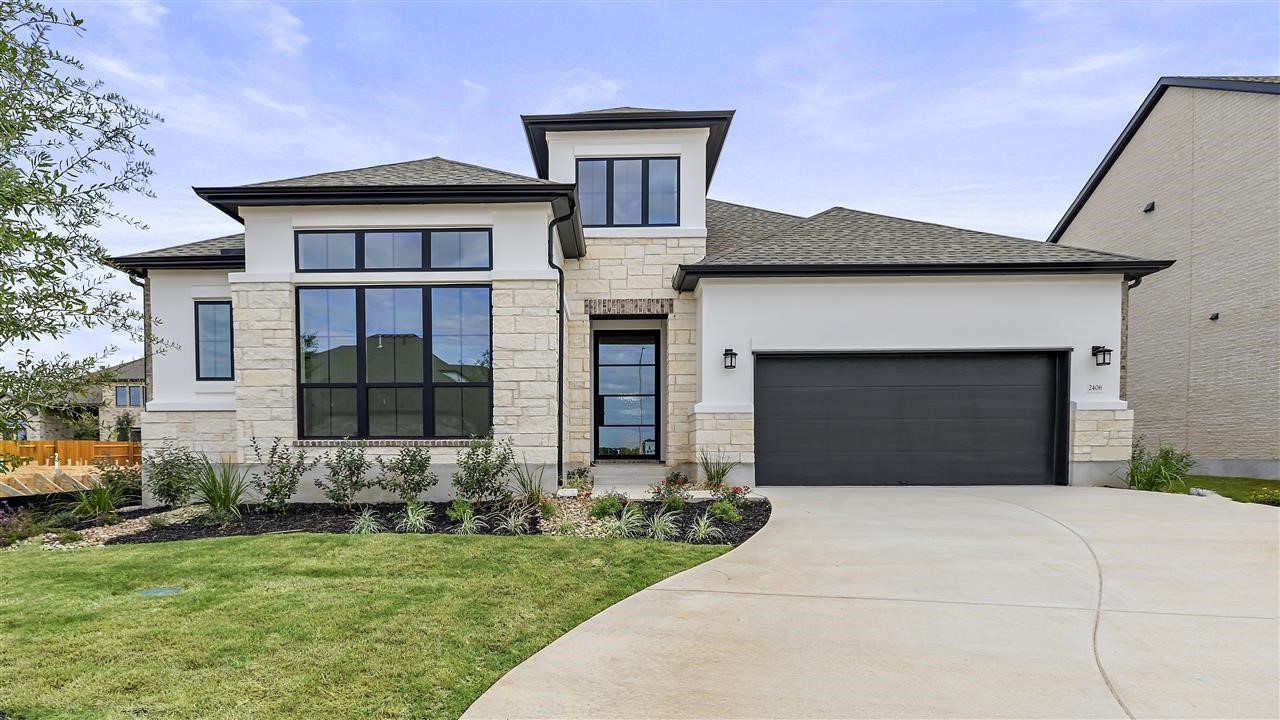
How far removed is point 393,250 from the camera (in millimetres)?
9508

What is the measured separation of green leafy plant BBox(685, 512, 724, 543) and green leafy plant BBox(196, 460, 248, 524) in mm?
6422

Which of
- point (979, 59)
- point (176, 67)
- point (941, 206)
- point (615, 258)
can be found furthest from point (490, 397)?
point (941, 206)

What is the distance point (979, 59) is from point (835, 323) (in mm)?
8474

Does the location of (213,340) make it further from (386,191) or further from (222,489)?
(386,191)

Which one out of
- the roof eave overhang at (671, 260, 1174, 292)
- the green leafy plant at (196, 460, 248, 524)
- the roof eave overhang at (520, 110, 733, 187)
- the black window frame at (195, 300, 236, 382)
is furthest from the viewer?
the roof eave overhang at (520, 110, 733, 187)

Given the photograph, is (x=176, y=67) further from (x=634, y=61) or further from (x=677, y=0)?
(x=634, y=61)

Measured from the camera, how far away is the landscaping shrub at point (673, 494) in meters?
8.28

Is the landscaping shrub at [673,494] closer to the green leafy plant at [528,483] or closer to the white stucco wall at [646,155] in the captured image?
the green leafy plant at [528,483]

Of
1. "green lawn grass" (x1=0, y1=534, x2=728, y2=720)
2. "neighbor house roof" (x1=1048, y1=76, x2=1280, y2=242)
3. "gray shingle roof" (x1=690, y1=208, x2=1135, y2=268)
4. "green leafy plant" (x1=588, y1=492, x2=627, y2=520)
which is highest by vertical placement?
"neighbor house roof" (x1=1048, y1=76, x2=1280, y2=242)

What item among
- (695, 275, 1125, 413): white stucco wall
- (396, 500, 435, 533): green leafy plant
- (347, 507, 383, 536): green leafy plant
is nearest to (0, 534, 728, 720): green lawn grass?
(347, 507, 383, 536): green leafy plant

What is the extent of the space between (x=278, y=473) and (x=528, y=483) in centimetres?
373

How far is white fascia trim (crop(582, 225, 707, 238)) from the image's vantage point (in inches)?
463

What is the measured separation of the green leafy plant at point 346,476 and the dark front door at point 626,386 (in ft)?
16.4

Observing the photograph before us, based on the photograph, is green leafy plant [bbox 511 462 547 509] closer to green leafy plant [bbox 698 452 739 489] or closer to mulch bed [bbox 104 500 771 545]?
mulch bed [bbox 104 500 771 545]
